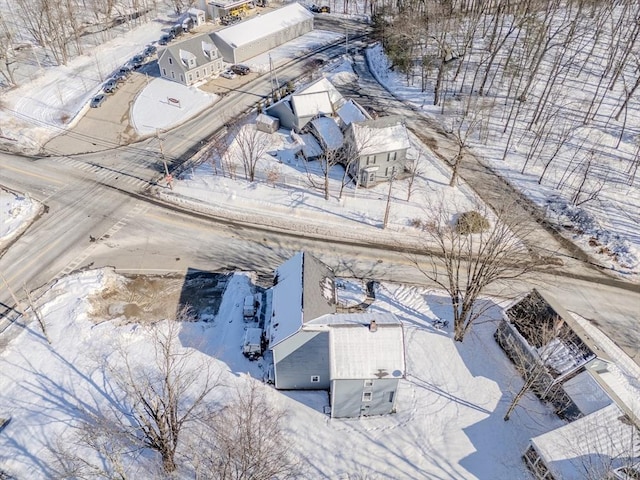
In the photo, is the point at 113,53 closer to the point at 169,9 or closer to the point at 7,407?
the point at 169,9

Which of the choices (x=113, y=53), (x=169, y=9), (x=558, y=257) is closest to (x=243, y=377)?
(x=558, y=257)

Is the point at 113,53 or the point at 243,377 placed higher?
the point at 113,53

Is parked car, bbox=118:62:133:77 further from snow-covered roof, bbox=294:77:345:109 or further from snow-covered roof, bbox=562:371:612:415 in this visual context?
snow-covered roof, bbox=562:371:612:415

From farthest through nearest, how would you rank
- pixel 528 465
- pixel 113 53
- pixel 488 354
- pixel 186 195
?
pixel 113 53 → pixel 186 195 → pixel 488 354 → pixel 528 465

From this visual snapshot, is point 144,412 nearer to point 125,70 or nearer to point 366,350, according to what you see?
point 366,350

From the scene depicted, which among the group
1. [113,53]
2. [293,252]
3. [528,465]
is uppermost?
[113,53]

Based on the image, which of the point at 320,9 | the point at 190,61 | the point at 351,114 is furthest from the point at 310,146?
the point at 320,9

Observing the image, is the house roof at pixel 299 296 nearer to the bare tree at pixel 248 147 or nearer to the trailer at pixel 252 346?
the trailer at pixel 252 346

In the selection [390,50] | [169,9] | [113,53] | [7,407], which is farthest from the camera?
[169,9]
